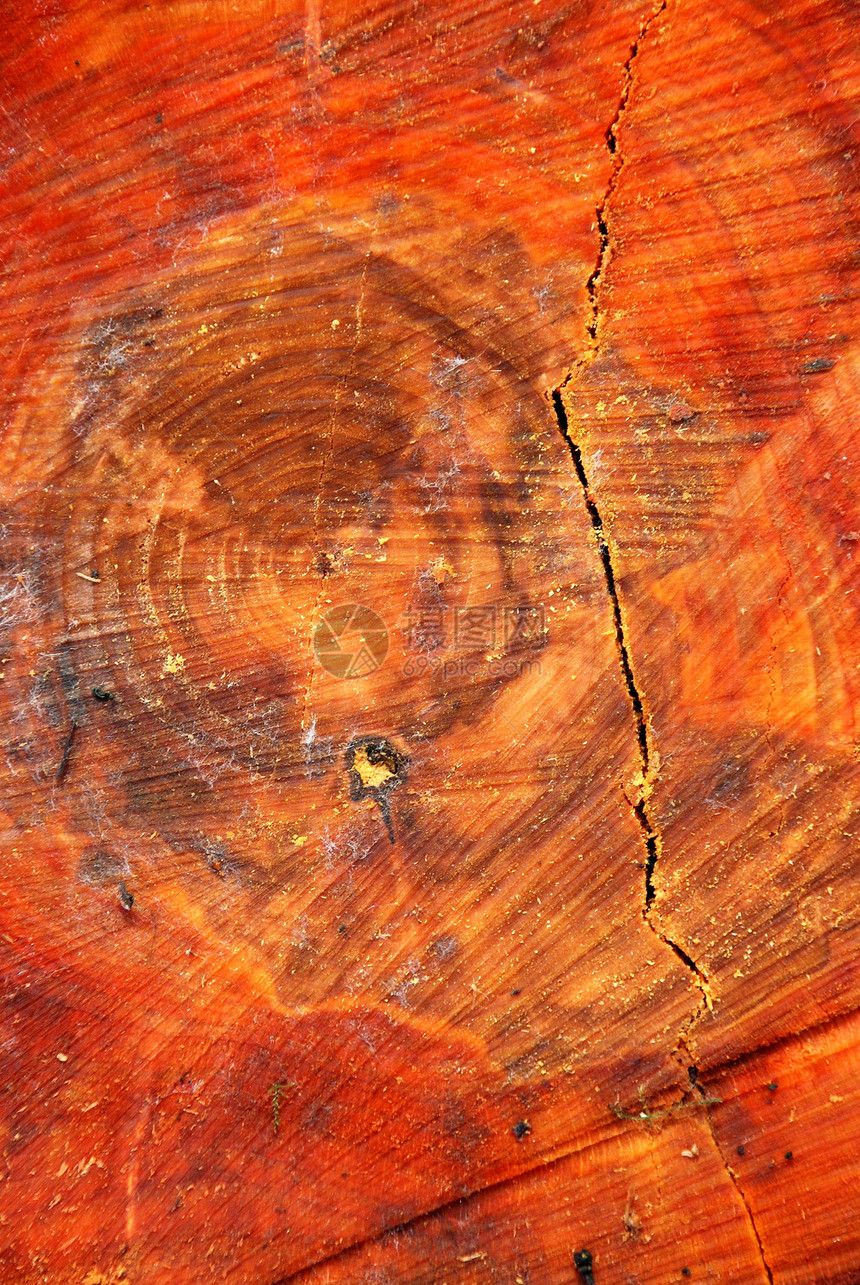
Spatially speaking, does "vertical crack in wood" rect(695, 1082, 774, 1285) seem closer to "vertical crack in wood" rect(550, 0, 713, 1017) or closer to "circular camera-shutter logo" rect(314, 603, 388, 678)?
"vertical crack in wood" rect(550, 0, 713, 1017)

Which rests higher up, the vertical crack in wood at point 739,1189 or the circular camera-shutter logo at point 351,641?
the circular camera-shutter logo at point 351,641

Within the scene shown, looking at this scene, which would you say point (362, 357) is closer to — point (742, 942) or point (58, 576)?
point (58, 576)

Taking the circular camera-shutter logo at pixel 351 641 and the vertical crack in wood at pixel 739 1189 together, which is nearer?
the vertical crack in wood at pixel 739 1189

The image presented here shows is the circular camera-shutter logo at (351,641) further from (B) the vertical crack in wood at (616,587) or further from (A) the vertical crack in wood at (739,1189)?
(A) the vertical crack in wood at (739,1189)

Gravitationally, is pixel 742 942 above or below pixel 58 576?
below

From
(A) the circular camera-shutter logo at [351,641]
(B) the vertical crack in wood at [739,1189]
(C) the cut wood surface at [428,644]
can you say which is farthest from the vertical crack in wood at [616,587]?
(A) the circular camera-shutter logo at [351,641]

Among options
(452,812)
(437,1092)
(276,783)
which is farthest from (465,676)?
(437,1092)

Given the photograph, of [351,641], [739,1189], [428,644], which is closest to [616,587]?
[428,644]
